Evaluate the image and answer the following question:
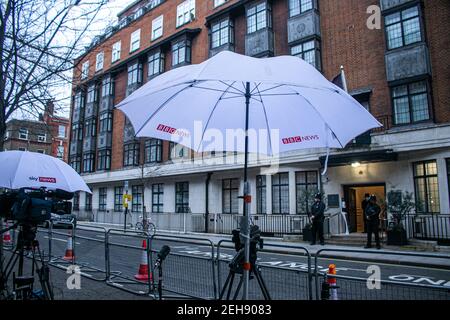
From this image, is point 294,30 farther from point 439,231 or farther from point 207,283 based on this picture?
point 207,283

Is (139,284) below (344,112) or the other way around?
below

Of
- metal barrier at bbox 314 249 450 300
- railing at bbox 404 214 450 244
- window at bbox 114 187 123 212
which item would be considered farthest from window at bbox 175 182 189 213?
metal barrier at bbox 314 249 450 300

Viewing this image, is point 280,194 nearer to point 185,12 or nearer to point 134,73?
point 185,12

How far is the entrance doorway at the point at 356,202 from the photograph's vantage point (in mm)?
18516

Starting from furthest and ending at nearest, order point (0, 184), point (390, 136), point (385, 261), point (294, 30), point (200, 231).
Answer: point (200, 231), point (294, 30), point (390, 136), point (385, 261), point (0, 184)

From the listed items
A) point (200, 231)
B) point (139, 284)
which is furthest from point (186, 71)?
point (200, 231)

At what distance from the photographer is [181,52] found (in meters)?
27.6

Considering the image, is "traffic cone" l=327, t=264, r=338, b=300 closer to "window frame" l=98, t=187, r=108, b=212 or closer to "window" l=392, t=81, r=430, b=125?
"window" l=392, t=81, r=430, b=125

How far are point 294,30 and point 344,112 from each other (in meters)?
18.0

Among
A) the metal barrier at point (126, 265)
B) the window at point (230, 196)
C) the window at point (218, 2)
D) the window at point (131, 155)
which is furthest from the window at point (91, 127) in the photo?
the metal barrier at point (126, 265)

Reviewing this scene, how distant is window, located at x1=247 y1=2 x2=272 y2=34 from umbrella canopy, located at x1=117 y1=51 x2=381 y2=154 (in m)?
18.7

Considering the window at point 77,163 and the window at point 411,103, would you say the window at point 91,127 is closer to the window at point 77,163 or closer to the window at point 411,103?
the window at point 77,163

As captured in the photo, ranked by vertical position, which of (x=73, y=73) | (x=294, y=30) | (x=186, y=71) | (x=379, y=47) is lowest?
(x=186, y=71)

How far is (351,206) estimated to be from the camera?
1878 centimetres
